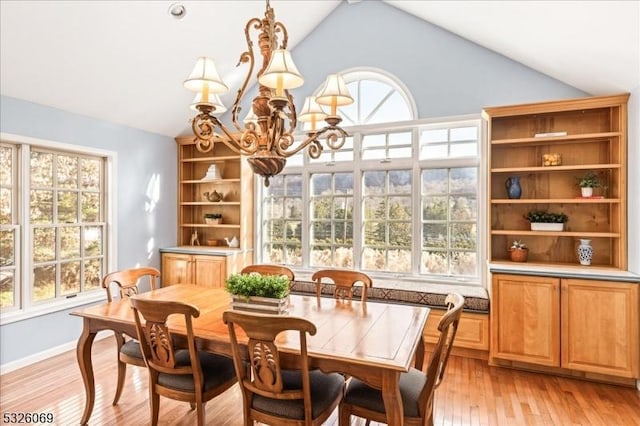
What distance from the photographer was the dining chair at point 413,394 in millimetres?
1696

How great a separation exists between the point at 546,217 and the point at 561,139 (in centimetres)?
73

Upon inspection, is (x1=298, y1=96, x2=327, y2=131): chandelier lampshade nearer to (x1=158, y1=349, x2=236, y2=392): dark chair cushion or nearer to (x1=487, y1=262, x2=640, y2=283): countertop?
(x1=158, y1=349, x2=236, y2=392): dark chair cushion

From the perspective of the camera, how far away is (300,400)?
1.76m

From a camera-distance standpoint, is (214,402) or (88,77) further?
(88,77)

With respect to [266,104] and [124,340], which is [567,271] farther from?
[124,340]

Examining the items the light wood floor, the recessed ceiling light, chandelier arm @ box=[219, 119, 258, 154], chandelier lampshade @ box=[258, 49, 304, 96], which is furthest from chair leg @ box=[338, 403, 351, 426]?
the recessed ceiling light

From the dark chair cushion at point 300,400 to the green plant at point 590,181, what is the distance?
2.84m

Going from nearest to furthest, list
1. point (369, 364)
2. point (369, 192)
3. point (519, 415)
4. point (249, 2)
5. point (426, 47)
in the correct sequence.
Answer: point (369, 364) < point (519, 415) < point (249, 2) < point (426, 47) < point (369, 192)

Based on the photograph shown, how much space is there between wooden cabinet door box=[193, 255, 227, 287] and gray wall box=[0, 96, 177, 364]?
0.63 metres

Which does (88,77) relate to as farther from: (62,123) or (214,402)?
(214,402)

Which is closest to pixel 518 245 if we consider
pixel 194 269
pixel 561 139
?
pixel 561 139

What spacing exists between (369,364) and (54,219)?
355 cm

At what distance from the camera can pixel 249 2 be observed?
3.66 metres

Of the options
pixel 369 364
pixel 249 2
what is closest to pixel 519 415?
pixel 369 364
